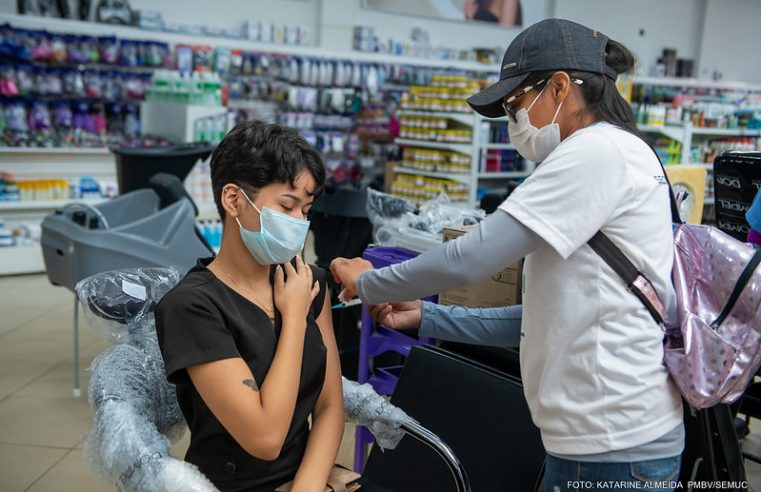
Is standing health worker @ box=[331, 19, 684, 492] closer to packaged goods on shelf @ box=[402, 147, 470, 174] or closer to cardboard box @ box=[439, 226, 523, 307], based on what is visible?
cardboard box @ box=[439, 226, 523, 307]

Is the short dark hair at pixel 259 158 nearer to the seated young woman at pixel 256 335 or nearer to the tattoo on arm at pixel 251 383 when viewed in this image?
the seated young woman at pixel 256 335

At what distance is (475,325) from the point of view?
5.76 ft

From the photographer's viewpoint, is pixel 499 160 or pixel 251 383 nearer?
pixel 251 383

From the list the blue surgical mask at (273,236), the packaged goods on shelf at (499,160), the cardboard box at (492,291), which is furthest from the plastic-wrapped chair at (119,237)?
the packaged goods on shelf at (499,160)

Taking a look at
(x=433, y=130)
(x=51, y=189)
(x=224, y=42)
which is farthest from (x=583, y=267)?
(x=224, y=42)

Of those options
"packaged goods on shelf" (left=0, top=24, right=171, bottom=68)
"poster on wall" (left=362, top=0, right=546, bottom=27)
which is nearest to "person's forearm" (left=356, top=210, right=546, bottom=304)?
"packaged goods on shelf" (left=0, top=24, right=171, bottom=68)

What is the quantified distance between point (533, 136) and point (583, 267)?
1.02ft

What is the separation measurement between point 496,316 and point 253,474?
2.25 feet

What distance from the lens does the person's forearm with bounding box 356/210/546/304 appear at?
1242 mm

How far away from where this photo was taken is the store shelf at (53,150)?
20.2ft

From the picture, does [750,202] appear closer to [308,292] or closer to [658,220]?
[658,220]

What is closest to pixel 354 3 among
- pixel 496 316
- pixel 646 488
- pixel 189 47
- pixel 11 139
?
pixel 189 47

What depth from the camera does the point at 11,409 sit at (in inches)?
136

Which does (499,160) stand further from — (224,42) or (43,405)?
(43,405)
